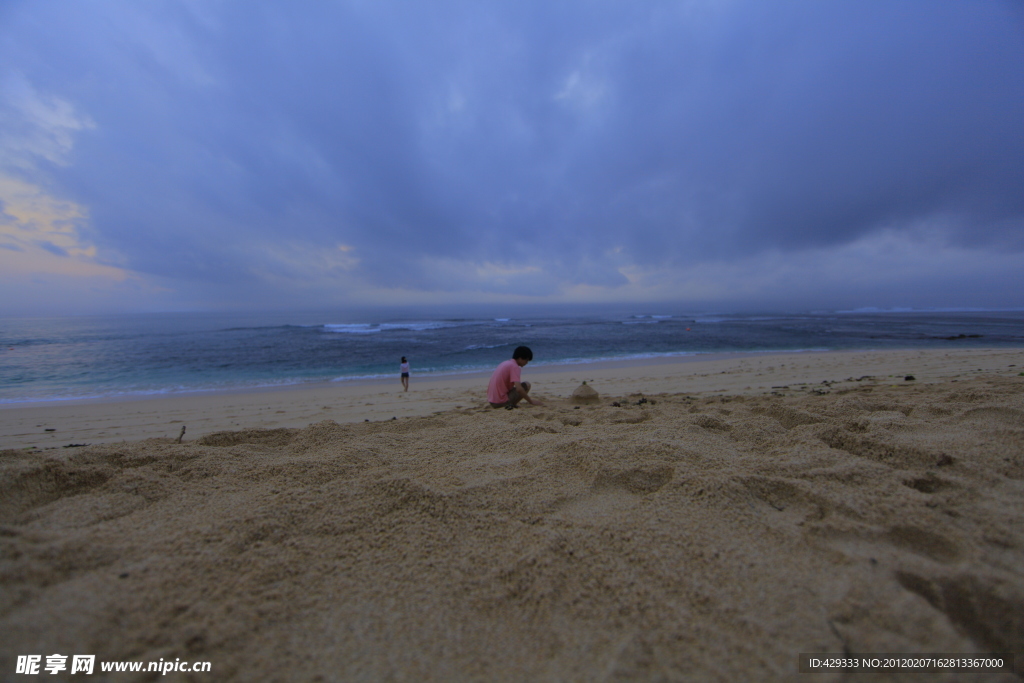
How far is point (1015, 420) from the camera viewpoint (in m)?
3.06

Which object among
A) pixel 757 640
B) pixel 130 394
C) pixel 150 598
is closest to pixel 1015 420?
pixel 757 640

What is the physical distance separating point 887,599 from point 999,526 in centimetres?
98

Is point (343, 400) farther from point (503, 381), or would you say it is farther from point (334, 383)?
point (503, 381)

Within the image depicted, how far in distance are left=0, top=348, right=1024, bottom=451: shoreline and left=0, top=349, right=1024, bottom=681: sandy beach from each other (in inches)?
155

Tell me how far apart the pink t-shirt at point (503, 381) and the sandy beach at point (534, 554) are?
110 inches

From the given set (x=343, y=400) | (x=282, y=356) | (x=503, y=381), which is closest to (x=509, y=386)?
(x=503, y=381)

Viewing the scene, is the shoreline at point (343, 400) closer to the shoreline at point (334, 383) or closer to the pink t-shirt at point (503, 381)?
the shoreline at point (334, 383)

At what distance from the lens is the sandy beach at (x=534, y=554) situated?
1.39 meters

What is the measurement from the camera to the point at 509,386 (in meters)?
6.21

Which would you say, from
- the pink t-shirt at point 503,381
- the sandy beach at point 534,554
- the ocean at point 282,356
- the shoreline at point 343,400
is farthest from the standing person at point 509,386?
the ocean at point 282,356

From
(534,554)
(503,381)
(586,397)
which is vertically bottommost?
(586,397)

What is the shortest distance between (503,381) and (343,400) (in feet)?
16.8

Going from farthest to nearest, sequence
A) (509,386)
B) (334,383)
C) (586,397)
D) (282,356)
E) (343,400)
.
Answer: (282,356), (334,383), (343,400), (586,397), (509,386)

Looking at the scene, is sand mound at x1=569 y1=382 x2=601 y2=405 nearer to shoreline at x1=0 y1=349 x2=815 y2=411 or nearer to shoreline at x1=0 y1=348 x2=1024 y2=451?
shoreline at x1=0 y1=348 x2=1024 y2=451
